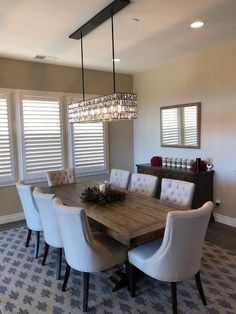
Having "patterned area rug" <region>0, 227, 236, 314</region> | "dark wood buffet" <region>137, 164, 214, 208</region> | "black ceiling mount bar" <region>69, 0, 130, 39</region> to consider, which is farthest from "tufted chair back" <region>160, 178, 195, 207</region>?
"black ceiling mount bar" <region>69, 0, 130, 39</region>

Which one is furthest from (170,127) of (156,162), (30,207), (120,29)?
(30,207)

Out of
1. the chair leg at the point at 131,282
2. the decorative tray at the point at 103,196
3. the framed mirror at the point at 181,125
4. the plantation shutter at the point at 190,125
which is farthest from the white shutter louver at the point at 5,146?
the plantation shutter at the point at 190,125

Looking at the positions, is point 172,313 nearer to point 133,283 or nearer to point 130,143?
point 133,283

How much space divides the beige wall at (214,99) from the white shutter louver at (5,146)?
3.10 metres

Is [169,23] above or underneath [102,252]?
above

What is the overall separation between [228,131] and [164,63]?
6.54 ft

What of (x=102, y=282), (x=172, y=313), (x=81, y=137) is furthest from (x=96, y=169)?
(x=172, y=313)

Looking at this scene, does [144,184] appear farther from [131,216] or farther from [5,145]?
[5,145]

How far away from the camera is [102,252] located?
2.40 m

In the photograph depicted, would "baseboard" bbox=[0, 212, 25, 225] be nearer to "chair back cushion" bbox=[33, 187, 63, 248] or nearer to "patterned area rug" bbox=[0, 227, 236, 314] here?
"patterned area rug" bbox=[0, 227, 236, 314]

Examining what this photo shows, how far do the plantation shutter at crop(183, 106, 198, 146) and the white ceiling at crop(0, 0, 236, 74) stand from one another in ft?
3.36

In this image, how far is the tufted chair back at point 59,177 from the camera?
4.48 meters

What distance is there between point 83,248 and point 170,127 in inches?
144

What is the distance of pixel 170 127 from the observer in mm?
5383
